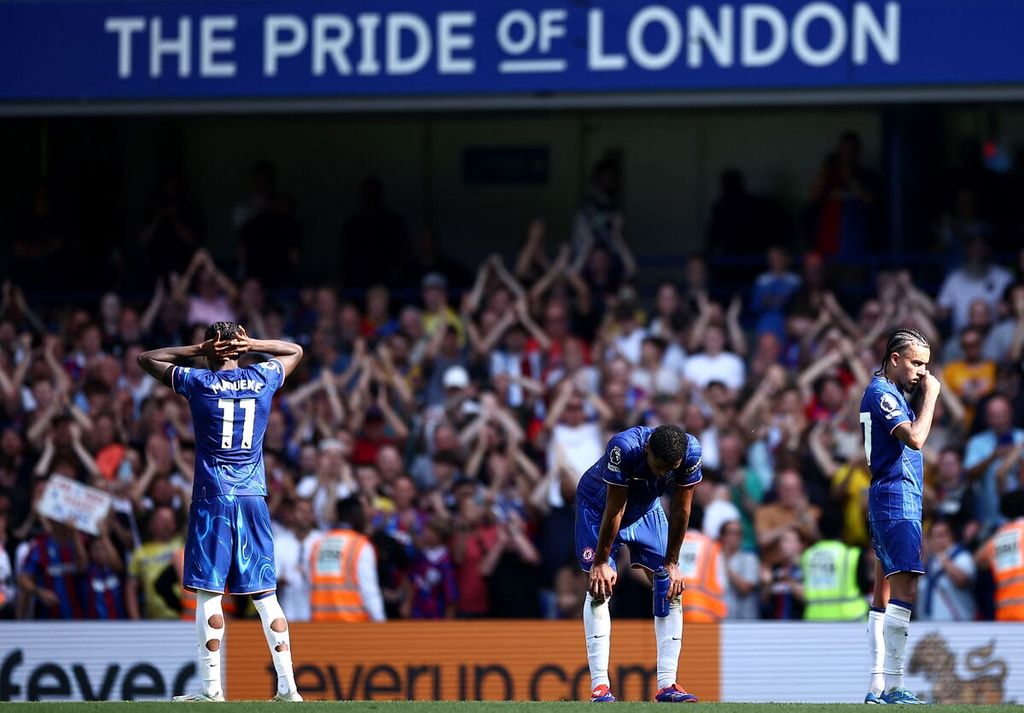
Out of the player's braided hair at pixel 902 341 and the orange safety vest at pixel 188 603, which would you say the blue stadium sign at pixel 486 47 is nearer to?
the orange safety vest at pixel 188 603

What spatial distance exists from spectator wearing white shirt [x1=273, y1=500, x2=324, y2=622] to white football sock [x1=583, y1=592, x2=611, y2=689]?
433cm

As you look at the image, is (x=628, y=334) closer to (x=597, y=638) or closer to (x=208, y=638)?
(x=597, y=638)

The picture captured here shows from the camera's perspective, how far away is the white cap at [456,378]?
624 inches

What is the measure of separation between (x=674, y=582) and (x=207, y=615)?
2.60m

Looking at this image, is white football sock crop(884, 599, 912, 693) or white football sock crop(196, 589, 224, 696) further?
white football sock crop(196, 589, 224, 696)

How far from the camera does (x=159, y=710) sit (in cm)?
909

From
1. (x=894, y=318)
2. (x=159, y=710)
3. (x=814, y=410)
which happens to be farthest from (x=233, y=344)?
(x=894, y=318)

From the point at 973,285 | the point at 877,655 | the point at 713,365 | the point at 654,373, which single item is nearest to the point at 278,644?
the point at 877,655

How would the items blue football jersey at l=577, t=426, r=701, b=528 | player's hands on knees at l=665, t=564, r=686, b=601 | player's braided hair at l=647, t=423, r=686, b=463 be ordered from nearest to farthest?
player's braided hair at l=647, t=423, r=686, b=463, blue football jersey at l=577, t=426, r=701, b=528, player's hands on knees at l=665, t=564, r=686, b=601

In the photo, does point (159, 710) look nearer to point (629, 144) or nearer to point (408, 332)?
point (408, 332)

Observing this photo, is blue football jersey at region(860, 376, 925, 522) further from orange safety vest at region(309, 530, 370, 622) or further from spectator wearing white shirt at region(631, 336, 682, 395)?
spectator wearing white shirt at region(631, 336, 682, 395)

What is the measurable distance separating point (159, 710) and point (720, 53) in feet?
28.8

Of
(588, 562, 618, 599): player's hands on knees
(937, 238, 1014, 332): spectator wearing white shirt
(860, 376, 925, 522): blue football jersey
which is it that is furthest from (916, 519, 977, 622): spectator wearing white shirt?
(588, 562, 618, 599): player's hands on knees

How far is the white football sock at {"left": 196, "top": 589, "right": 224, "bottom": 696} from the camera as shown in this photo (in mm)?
9961
